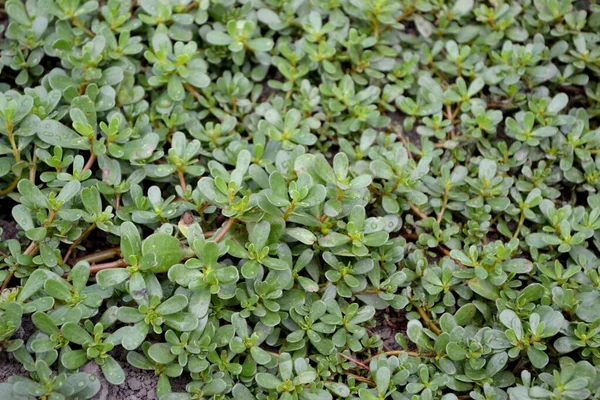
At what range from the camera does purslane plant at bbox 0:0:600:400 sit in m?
2.07

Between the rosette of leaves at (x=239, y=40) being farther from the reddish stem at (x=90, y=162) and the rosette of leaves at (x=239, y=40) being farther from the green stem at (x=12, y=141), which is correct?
the green stem at (x=12, y=141)

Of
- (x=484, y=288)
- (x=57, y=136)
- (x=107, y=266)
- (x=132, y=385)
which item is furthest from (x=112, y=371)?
(x=484, y=288)

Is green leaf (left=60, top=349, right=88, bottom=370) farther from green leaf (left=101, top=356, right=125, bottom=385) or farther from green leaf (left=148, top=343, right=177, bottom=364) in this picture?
green leaf (left=148, top=343, right=177, bottom=364)

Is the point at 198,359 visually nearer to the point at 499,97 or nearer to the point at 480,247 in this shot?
the point at 480,247

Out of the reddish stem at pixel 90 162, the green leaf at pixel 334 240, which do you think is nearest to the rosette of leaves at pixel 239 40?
the reddish stem at pixel 90 162

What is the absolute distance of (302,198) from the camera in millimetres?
2193

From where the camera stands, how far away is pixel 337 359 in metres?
2.16

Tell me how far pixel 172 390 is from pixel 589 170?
1844 mm

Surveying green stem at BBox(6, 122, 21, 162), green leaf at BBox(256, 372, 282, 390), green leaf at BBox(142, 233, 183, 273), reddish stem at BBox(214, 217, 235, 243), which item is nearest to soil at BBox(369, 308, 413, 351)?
green leaf at BBox(256, 372, 282, 390)

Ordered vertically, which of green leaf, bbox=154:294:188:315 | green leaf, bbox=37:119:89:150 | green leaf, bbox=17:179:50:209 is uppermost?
green leaf, bbox=37:119:89:150

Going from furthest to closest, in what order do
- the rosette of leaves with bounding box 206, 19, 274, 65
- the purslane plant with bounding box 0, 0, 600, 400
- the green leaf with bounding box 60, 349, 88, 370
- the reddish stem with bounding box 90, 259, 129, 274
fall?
the rosette of leaves with bounding box 206, 19, 274, 65 → the reddish stem with bounding box 90, 259, 129, 274 → the purslane plant with bounding box 0, 0, 600, 400 → the green leaf with bounding box 60, 349, 88, 370

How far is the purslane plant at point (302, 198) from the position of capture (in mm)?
2072

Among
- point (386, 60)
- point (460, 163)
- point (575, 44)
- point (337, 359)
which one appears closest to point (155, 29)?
point (386, 60)

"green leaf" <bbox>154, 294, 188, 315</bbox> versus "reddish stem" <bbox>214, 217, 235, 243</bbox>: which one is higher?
"reddish stem" <bbox>214, 217, 235, 243</bbox>
